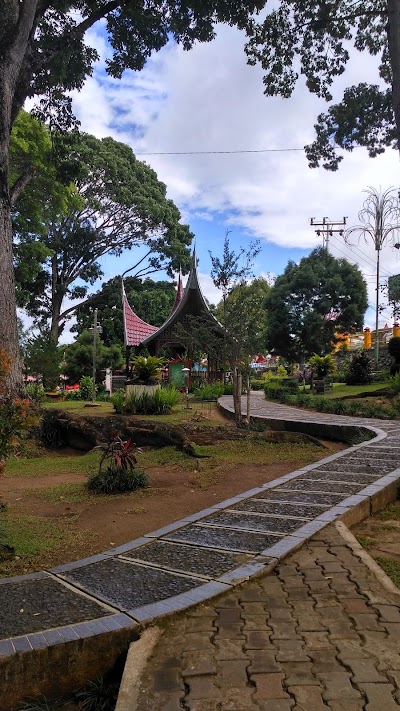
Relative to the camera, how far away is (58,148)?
12977 millimetres

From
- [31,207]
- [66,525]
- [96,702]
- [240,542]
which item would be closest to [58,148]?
[31,207]

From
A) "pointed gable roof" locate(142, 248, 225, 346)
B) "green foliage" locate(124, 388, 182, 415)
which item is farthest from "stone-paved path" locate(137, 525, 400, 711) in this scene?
"pointed gable roof" locate(142, 248, 225, 346)

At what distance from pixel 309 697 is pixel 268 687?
0.17 metres

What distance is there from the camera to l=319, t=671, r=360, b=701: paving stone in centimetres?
197

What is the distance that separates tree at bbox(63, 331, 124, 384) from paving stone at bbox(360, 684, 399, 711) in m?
26.4

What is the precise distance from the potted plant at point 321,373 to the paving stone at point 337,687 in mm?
18768

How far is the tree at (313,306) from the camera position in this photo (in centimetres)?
2666

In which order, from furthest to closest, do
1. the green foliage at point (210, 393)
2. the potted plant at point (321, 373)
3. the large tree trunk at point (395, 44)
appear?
1. the green foliage at point (210, 393)
2. the potted plant at point (321, 373)
3. the large tree trunk at point (395, 44)

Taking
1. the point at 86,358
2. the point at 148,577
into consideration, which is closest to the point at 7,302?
the point at 148,577

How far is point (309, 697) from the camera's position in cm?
197

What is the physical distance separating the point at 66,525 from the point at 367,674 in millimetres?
3376

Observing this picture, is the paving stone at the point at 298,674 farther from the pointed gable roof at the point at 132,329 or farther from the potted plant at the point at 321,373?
the pointed gable roof at the point at 132,329

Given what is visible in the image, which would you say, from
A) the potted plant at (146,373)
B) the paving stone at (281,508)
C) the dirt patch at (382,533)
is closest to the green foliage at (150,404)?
the potted plant at (146,373)

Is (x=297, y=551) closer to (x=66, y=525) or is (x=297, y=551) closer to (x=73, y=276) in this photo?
(x=66, y=525)
